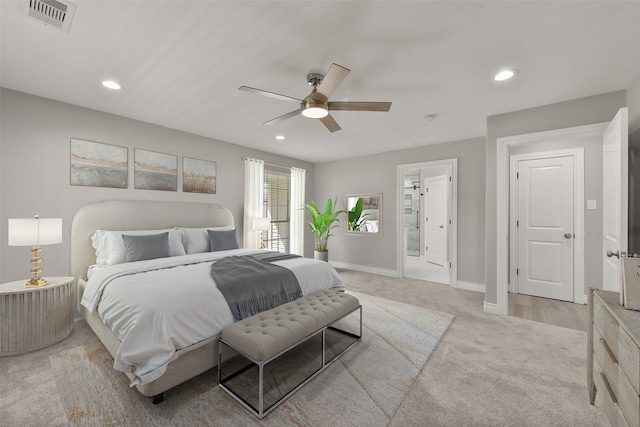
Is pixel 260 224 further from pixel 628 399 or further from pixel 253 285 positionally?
pixel 628 399

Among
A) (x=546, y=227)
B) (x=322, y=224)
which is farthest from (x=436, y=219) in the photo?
(x=322, y=224)

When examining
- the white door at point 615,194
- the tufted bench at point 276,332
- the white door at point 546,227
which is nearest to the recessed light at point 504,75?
the white door at point 615,194

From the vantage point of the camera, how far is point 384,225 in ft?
17.6

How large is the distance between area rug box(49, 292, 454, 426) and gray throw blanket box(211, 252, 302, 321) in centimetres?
58

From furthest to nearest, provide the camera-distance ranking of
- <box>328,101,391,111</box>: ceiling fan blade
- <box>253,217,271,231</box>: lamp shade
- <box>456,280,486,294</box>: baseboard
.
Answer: <box>253,217,271,231</box>: lamp shade < <box>456,280,486,294</box>: baseboard < <box>328,101,391,111</box>: ceiling fan blade

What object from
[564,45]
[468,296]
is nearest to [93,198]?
[564,45]

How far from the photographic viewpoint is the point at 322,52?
6.66ft

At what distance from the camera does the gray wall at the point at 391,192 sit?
14.1 feet

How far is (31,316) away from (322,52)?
328 centimetres

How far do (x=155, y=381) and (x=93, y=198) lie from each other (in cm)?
264

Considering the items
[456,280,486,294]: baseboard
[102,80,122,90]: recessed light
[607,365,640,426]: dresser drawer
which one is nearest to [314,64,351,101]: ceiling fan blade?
[102,80,122,90]: recessed light

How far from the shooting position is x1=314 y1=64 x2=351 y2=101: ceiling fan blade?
1802 mm

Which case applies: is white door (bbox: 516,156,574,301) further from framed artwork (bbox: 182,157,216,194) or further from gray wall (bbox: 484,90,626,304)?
framed artwork (bbox: 182,157,216,194)

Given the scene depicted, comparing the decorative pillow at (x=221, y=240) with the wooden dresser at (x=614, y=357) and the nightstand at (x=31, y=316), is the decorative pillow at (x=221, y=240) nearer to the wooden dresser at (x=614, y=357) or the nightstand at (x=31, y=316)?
the nightstand at (x=31, y=316)
